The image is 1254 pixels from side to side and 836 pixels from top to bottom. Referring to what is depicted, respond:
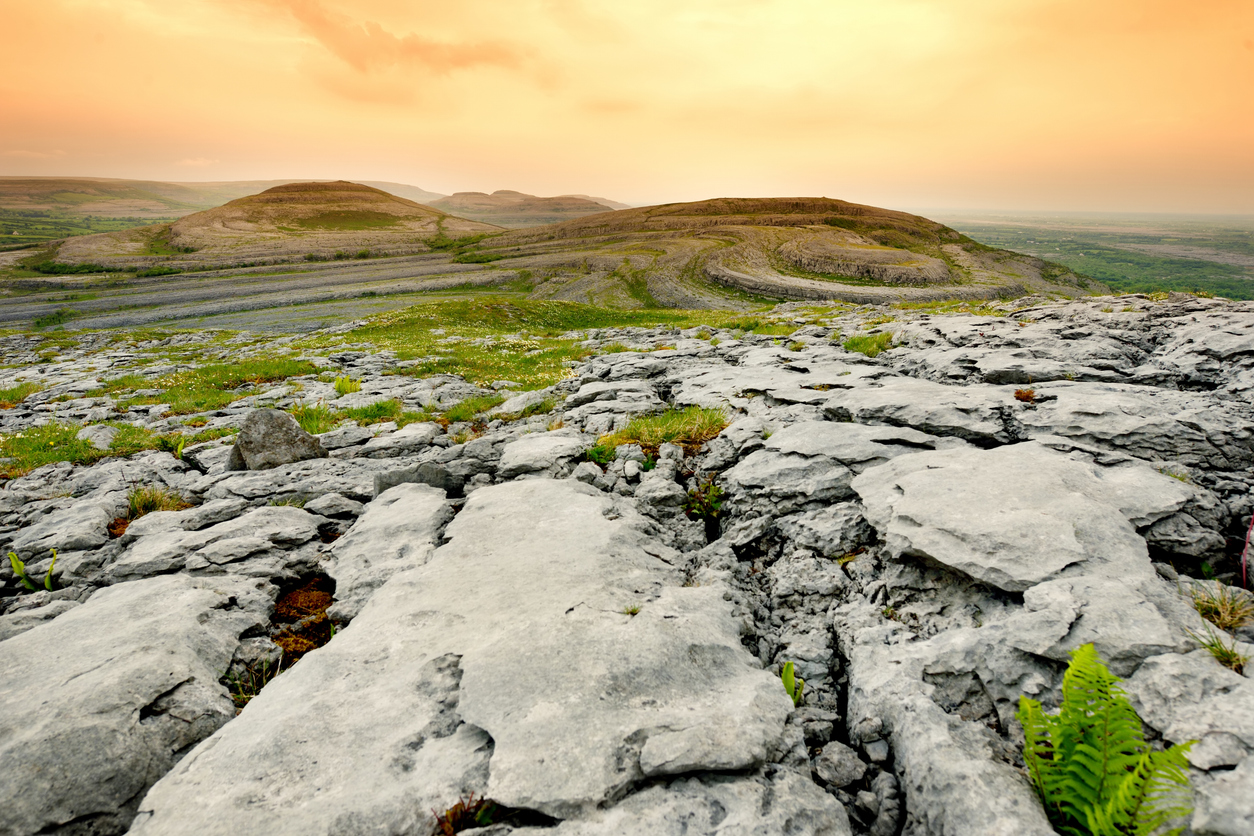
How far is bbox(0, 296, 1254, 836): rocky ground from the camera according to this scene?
3.30 m

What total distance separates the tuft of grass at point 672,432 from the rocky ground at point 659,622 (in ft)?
1.57

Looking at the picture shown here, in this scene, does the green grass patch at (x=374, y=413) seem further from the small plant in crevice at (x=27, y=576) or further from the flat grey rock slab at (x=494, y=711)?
the flat grey rock slab at (x=494, y=711)

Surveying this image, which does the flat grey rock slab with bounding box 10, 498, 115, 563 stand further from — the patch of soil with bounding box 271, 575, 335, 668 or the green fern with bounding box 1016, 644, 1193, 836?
the green fern with bounding box 1016, 644, 1193, 836

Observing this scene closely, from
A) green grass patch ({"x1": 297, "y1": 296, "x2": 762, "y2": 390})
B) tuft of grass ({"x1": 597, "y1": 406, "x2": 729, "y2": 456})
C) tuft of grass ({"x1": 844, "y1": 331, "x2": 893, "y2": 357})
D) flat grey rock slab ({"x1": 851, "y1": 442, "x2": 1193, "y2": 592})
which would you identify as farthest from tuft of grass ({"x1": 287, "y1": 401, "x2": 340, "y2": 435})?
tuft of grass ({"x1": 844, "y1": 331, "x2": 893, "y2": 357})

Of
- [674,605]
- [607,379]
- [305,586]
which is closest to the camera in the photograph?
[674,605]

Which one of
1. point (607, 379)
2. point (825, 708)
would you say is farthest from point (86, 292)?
point (825, 708)

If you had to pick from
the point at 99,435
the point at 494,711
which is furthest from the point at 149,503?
the point at 494,711

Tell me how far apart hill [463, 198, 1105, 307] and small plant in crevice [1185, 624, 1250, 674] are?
64546 mm

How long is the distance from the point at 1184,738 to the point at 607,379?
13497 millimetres

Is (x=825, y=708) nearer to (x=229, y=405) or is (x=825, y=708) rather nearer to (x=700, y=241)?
(x=229, y=405)

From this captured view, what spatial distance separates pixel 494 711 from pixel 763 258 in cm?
9984

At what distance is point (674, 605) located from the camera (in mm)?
4996

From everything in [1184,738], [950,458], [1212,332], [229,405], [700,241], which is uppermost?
[700,241]

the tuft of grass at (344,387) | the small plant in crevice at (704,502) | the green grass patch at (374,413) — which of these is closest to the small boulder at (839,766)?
the small plant in crevice at (704,502)
